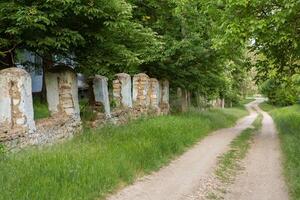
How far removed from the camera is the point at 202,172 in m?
12.1

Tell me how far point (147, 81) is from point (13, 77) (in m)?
11.2

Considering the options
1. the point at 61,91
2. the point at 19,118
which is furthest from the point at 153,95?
the point at 19,118

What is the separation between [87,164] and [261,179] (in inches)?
171

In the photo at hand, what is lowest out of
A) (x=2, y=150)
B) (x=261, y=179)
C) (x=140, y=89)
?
(x=261, y=179)

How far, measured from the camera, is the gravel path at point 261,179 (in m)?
9.95

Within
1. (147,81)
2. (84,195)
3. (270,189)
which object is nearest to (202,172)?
(270,189)

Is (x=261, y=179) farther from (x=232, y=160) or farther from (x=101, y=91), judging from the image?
(x=101, y=91)

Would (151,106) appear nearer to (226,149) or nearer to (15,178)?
(226,149)

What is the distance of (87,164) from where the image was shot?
9695 mm

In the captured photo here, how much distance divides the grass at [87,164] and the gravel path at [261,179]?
2.09 metres

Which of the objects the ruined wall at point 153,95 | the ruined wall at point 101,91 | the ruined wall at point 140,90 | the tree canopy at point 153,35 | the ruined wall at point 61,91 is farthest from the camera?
the ruined wall at point 153,95

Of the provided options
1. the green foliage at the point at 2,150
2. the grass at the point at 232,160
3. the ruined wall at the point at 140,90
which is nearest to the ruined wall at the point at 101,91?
the grass at the point at 232,160

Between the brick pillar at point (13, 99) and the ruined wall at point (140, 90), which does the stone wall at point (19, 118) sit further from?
the ruined wall at point (140, 90)

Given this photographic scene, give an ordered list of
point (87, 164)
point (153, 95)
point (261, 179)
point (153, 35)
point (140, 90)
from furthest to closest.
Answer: point (153, 95) < point (140, 90) < point (153, 35) < point (261, 179) < point (87, 164)
